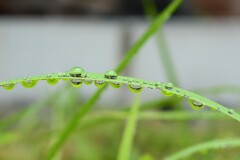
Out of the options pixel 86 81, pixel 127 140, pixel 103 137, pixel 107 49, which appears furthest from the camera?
pixel 107 49

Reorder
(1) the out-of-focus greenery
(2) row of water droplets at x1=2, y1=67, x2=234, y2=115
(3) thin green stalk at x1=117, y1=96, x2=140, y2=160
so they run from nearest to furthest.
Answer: (2) row of water droplets at x1=2, y1=67, x2=234, y2=115
(3) thin green stalk at x1=117, y1=96, x2=140, y2=160
(1) the out-of-focus greenery

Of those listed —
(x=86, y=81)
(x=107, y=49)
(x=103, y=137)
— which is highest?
(x=107, y=49)

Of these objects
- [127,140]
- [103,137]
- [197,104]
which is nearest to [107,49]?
[103,137]

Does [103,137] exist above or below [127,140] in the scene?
above

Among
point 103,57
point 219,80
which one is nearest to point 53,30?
point 103,57

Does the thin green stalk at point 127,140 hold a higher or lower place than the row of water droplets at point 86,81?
higher

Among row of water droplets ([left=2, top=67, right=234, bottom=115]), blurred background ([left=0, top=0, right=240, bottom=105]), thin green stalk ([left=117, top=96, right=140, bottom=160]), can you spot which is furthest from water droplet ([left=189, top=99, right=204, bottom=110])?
blurred background ([left=0, top=0, right=240, bottom=105])

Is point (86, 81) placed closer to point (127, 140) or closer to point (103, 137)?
point (127, 140)

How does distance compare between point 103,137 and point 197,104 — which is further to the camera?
point 103,137

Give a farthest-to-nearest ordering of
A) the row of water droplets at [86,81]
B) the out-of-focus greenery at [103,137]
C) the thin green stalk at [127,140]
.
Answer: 1. the out-of-focus greenery at [103,137]
2. the thin green stalk at [127,140]
3. the row of water droplets at [86,81]

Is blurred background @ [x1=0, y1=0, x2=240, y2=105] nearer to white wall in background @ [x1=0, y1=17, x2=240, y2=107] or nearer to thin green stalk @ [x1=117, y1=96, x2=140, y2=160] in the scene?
white wall in background @ [x1=0, y1=17, x2=240, y2=107]

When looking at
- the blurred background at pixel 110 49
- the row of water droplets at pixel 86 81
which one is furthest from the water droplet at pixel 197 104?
the blurred background at pixel 110 49


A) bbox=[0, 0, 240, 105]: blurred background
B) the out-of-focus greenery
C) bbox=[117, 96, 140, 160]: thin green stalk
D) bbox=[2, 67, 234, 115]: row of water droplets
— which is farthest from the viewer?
bbox=[0, 0, 240, 105]: blurred background

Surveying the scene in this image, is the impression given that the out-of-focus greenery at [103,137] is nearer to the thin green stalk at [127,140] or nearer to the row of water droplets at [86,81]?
the thin green stalk at [127,140]
